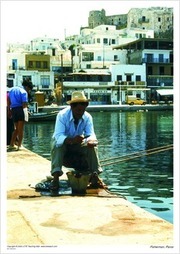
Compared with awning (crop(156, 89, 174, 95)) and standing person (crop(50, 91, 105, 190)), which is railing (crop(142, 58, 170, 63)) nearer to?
awning (crop(156, 89, 174, 95))

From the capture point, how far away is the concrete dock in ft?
9.86

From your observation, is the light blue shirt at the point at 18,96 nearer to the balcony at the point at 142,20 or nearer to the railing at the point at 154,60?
the railing at the point at 154,60

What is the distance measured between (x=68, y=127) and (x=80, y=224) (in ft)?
4.76

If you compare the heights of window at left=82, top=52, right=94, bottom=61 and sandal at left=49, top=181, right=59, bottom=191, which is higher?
window at left=82, top=52, right=94, bottom=61

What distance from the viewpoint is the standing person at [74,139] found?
4.64 metres

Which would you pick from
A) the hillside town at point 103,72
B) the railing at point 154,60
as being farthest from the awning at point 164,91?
the railing at point 154,60

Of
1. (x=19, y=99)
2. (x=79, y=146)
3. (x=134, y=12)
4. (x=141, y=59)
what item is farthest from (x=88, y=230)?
(x=134, y=12)

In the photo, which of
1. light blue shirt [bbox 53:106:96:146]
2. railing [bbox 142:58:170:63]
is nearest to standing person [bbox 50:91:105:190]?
light blue shirt [bbox 53:106:96:146]

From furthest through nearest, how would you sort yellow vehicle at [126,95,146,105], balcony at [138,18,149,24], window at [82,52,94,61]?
balcony at [138,18,149,24] < window at [82,52,94,61] < yellow vehicle at [126,95,146,105]

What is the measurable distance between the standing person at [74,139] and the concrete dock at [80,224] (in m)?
0.38

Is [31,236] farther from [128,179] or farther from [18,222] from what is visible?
[128,179]

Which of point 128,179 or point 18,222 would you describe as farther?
point 128,179

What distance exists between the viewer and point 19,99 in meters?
7.51

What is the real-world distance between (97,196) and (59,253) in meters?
1.75
